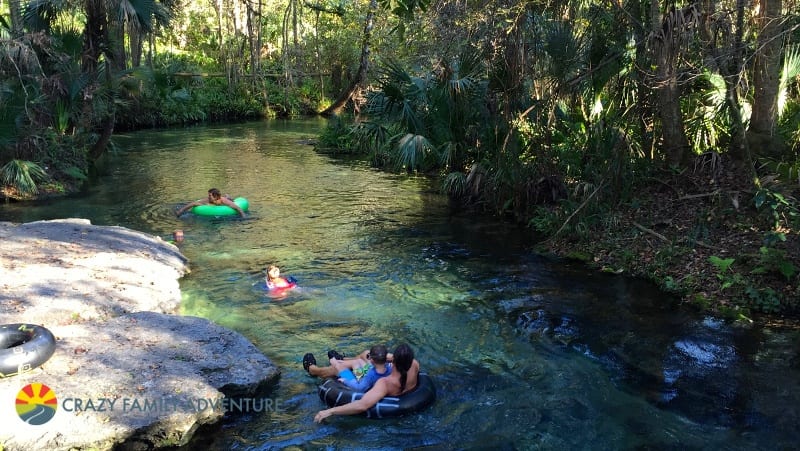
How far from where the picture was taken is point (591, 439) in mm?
5672

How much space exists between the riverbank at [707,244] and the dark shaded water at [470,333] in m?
0.46

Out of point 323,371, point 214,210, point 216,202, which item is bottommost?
point 323,371

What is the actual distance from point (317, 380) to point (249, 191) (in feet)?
34.6

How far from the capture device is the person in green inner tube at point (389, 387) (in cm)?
597

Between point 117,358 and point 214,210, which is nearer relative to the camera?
point 117,358

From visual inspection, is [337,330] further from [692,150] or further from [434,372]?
[692,150]

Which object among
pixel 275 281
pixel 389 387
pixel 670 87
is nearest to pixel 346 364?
pixel 389 387

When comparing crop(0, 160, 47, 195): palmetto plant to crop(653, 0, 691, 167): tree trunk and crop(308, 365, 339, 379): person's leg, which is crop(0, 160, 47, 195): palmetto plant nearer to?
crop(308, 365, 339, 379): person's leg

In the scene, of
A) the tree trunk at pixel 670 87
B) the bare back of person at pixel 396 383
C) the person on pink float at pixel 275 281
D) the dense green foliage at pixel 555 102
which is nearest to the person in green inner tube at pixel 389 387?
the bare back of person at pixel 396 383

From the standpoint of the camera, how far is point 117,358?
619 cm

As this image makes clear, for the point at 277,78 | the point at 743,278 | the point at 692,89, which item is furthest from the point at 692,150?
the point at 277,78

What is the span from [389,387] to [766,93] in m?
7.84

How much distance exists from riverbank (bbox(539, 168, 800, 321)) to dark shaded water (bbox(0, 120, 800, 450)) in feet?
1.50

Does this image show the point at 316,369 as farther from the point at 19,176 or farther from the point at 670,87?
the point at 19,176
